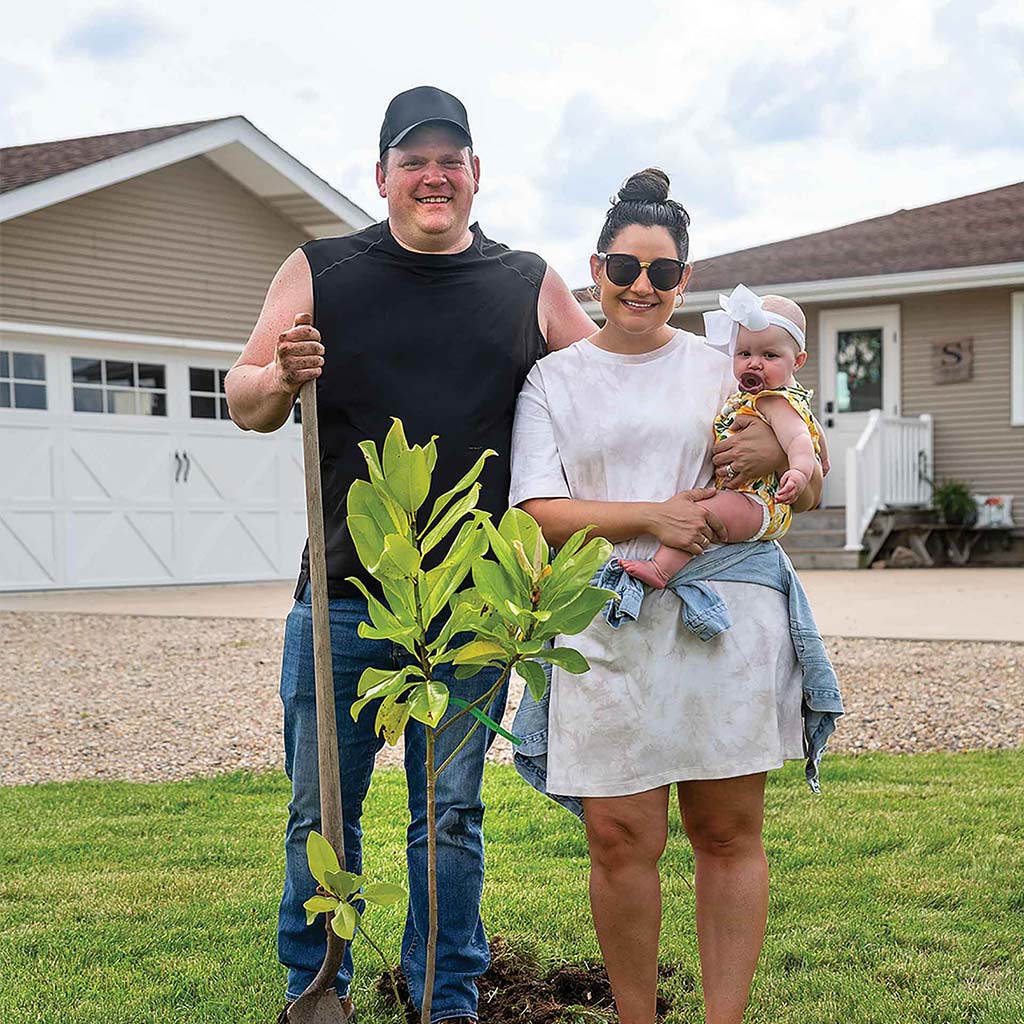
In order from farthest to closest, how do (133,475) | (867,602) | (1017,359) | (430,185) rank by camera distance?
(1017,359) < (133,475) < (867,602) < (430,185)

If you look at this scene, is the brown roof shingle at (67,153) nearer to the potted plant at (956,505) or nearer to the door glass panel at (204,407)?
the door glass panel at (204,407)

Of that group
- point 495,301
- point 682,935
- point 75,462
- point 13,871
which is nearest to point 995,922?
point 682,935

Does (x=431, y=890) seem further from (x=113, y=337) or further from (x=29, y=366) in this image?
(x=113, y=337)

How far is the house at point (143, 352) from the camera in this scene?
1255cm

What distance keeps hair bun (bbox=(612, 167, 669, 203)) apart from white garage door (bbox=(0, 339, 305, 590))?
10866 mm

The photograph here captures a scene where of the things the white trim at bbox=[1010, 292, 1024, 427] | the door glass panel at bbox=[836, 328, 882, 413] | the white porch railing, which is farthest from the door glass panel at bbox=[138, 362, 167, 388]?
→ the white trim at bbox=[1010, 292, 1024, 427]

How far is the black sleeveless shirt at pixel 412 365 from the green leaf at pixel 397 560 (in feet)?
2.39

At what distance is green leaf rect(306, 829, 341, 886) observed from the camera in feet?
6.48

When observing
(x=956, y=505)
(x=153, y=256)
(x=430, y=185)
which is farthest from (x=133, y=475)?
(x=430, y=185)

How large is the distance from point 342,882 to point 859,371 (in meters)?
15.2

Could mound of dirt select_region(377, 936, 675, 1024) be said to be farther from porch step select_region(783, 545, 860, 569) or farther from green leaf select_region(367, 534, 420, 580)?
porch step select_region(783, 545, 860, 569)

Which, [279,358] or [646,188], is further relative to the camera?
[646,188]

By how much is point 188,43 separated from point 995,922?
60.9 ft

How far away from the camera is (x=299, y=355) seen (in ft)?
7.27
